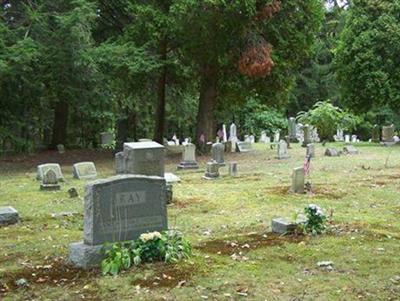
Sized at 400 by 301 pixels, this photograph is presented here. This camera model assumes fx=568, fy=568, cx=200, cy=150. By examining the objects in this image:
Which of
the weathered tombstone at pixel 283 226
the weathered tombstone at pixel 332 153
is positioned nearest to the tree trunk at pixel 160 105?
the weathered tombstone at pixel 332 153

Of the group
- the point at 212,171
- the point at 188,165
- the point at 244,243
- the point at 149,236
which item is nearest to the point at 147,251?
the point at 149,236

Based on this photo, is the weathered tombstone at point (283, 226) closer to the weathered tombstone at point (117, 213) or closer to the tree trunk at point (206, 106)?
the weathered tombstone at point (117, 213)

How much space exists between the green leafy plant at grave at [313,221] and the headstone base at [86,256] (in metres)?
3.26

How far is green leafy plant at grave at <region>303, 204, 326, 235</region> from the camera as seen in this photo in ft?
28.4

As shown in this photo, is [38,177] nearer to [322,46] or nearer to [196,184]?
[196,184]

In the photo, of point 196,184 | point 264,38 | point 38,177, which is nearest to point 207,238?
point 196,184

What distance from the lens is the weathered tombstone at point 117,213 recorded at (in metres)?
7.16

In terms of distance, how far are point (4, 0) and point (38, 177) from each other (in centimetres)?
948

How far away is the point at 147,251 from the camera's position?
279 inches

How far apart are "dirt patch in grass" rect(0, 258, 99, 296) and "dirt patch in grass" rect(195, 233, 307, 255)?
1.79 meters

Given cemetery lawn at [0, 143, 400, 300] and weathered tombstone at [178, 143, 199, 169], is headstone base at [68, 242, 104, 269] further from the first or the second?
weathered tombstone at [178, 143, 199, 169]

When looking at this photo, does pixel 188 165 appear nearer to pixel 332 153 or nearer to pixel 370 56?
pixel 332 153

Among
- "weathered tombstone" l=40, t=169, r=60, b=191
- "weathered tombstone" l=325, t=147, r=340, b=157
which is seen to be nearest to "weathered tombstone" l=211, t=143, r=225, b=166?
"weathered tombstone" l=325, t=147, r=340, b=157

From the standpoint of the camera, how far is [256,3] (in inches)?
866
